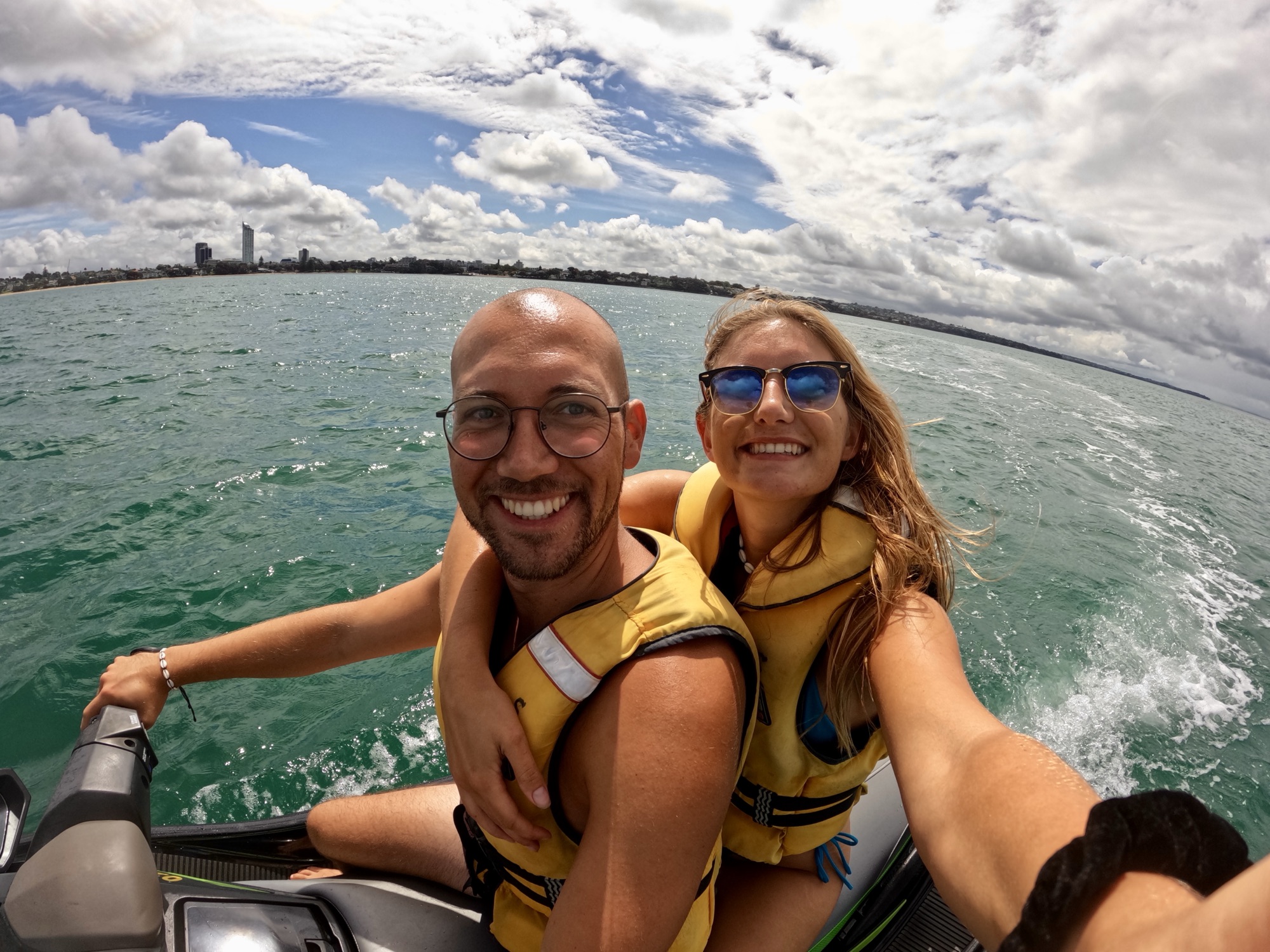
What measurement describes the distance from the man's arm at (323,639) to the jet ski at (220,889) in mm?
489

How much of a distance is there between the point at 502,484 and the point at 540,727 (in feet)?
2.21

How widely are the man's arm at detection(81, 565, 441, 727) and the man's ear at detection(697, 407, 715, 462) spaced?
1.21 metres

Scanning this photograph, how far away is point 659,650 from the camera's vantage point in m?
1.61

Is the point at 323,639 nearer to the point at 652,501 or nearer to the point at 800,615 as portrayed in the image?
the point at 652,501

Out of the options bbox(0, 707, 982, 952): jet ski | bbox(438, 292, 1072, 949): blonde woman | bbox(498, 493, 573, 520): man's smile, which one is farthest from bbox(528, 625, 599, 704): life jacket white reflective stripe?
bbox(0, 707, 982, 952): jet ski

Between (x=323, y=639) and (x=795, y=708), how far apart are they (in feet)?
6.44

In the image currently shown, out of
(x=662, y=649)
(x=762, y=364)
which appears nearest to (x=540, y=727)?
(x=662, y=649)

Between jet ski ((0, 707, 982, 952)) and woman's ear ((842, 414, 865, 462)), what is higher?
woman's ear ((842, 414, 865, 462))

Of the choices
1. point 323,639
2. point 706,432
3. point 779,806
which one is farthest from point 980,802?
point 323,639

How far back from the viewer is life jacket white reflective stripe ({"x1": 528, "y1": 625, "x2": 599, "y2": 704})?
1.63 meters

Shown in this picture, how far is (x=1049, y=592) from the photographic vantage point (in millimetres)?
7898

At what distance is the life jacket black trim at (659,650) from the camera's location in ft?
5.30

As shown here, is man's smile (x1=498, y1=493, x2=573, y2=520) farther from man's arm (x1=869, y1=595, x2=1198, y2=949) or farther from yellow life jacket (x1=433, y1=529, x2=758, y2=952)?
man's arm (x1=869, y1=595, x2=1198, y2=949)

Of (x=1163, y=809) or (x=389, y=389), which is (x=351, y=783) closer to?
(x=1163, y=809)
